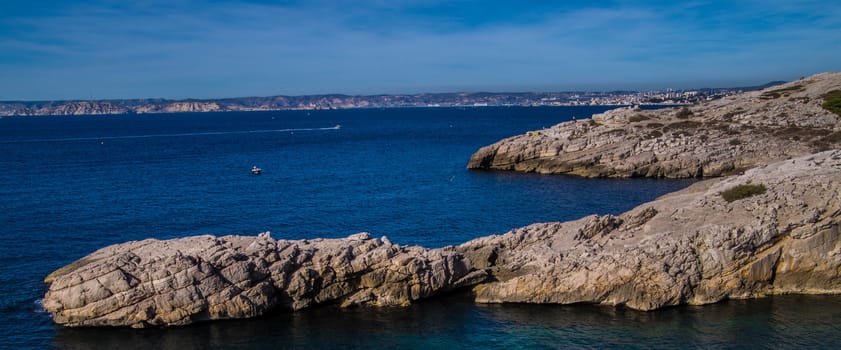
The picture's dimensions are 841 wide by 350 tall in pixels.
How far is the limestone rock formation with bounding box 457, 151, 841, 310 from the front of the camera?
3186cm

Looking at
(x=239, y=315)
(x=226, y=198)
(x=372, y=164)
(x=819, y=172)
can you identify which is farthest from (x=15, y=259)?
(x=372, y=164)

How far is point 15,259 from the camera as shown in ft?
135

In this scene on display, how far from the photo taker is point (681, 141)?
78062 millimetres

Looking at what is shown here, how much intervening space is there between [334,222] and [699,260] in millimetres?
28782

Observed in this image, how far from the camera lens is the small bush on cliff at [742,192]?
35469 millimetres

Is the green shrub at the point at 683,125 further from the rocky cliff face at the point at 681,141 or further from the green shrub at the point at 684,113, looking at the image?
the green shrub at the point at 684,113

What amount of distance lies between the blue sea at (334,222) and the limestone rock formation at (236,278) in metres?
0.80

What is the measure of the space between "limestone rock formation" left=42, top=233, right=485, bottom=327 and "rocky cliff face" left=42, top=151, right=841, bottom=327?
0.17 feet

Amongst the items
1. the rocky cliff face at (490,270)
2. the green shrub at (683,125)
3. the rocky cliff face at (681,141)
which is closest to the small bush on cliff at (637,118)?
the rocky cliff face at (681,141)

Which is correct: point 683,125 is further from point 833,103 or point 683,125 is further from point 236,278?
point 236,278

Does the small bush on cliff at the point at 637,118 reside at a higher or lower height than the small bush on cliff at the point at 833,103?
lower

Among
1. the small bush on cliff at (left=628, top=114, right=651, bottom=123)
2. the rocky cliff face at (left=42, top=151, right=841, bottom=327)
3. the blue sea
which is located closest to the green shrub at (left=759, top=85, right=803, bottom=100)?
the small bush on cliff at (left=628, top=114, right=651, bottom=123)

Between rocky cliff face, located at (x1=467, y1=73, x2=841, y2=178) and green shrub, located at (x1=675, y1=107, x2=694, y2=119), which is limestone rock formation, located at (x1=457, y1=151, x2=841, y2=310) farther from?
green shrub, located at (x1=675, y1=107, x2=694, y2=119)

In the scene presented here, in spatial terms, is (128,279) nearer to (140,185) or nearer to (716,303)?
(716,303)
